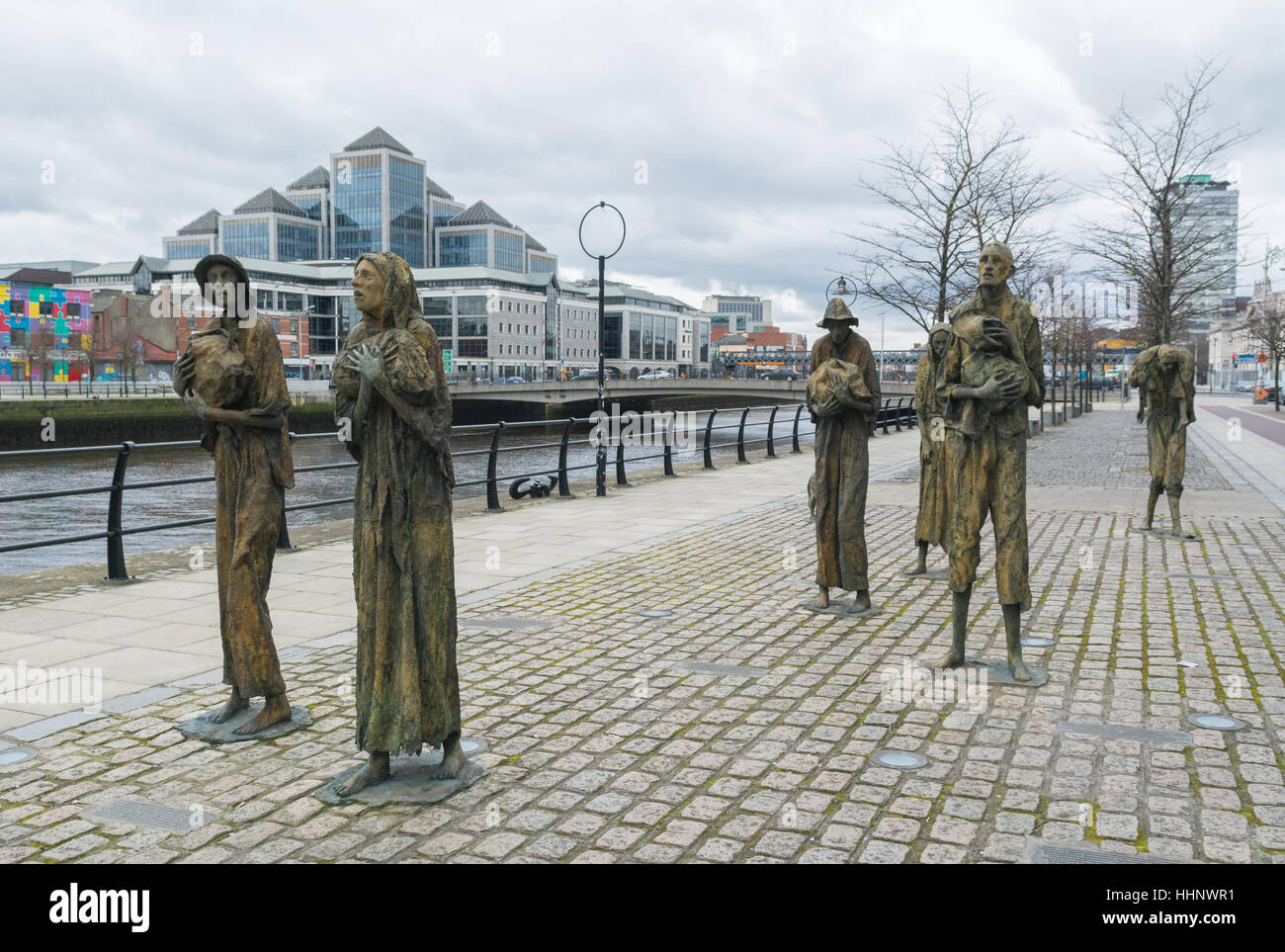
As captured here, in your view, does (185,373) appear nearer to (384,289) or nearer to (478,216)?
(384,289)

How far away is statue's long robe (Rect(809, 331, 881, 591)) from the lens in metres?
Answer: 7.60

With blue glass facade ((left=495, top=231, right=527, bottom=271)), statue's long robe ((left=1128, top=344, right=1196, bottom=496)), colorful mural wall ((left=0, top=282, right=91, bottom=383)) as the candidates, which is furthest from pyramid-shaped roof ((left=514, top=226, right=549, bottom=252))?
statue's long robe ((left=1128, top=344, right=1196, bottom=496))

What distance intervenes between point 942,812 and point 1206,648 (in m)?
3.47

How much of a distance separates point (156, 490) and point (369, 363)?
27298 mm

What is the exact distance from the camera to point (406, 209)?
118 meters

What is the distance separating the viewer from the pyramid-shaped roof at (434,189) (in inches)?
4771

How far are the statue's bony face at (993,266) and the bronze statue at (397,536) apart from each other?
3235mm

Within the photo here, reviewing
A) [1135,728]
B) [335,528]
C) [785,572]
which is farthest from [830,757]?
[335,528]

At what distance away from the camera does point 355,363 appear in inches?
155

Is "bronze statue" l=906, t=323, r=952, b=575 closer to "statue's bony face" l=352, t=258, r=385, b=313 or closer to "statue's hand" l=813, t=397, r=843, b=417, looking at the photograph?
"statue's hand" l=813, t=397, r=843, b=417

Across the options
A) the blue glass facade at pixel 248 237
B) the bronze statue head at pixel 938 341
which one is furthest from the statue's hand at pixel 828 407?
→ the blue glass facade at pixel 248 237

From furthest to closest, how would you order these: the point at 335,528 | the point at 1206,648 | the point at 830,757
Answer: the point at 335,528
the point at 1206,648
the point at 830,757

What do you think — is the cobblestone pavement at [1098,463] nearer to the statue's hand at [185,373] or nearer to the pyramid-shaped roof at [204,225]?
the statue's hand at [185,373]
